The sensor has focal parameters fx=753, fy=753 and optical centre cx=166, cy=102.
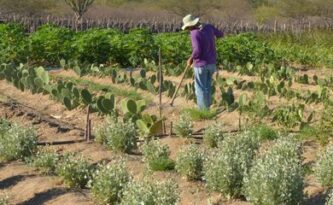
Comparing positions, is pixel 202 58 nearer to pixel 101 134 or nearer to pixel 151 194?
pixel 101 134

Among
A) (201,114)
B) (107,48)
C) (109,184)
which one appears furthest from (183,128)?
(107,48)

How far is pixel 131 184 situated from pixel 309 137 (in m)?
3.37

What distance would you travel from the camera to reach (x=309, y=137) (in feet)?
28.2

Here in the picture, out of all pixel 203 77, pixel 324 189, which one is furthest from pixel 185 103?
pixel 324 189

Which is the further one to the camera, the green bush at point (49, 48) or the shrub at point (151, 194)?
the green bush at point (49, 48)

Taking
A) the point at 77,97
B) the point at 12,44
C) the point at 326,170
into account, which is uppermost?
the point at 326,170

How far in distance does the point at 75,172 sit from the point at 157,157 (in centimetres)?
90

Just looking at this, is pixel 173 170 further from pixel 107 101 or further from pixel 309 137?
pixel 107 101

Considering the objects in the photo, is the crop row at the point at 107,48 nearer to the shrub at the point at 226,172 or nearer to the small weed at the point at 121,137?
the small weed at the point at 121,137

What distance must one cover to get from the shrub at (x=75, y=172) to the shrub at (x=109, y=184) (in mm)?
597

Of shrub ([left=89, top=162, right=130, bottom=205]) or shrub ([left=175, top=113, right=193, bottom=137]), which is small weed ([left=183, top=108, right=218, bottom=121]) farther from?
shrub ([left=89, top=162, right=130, bottom=205])

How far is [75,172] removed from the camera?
6.96m

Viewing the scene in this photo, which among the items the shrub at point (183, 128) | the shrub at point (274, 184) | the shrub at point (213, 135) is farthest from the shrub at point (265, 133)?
the shrub at point (274, 184)

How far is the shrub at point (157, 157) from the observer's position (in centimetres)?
732
